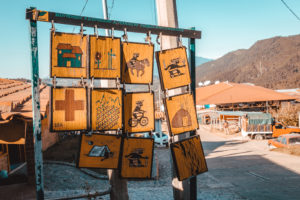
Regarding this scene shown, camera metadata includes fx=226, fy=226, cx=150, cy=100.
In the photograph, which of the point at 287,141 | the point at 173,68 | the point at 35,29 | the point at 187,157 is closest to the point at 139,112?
the point at 173,68

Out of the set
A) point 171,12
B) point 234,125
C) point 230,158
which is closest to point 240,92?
point 234,125

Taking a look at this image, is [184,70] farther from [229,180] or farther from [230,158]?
[230,158]

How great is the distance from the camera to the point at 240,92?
115 feet

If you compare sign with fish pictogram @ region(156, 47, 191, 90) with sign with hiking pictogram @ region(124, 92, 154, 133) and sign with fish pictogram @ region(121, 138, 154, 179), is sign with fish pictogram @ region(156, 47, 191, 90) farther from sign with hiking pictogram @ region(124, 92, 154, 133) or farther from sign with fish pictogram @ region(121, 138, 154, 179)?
sign with fish pictogram @ region(121, 138, 154, 179)

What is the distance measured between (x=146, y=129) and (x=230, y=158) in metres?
13.8

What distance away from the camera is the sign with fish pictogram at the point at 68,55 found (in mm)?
2914

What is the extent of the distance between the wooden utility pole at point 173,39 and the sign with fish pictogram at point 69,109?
5.88 ft

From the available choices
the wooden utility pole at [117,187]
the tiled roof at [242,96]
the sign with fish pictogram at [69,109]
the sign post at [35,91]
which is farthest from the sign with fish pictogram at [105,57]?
the tiled roof at [242,96]

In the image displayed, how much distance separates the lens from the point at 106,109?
309cm

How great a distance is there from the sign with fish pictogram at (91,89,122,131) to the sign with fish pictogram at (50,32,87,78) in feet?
1.14

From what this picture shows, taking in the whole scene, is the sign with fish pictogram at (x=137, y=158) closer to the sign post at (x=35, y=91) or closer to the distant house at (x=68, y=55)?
the sign post at (x=35, y=91)

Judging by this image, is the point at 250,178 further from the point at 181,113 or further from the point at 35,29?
the point at 35,29

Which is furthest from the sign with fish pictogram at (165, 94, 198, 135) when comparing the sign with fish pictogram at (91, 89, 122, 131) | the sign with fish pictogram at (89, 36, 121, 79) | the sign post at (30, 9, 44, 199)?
the sign post at (30, 9, 44, 199)

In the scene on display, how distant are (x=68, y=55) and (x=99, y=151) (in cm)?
135
